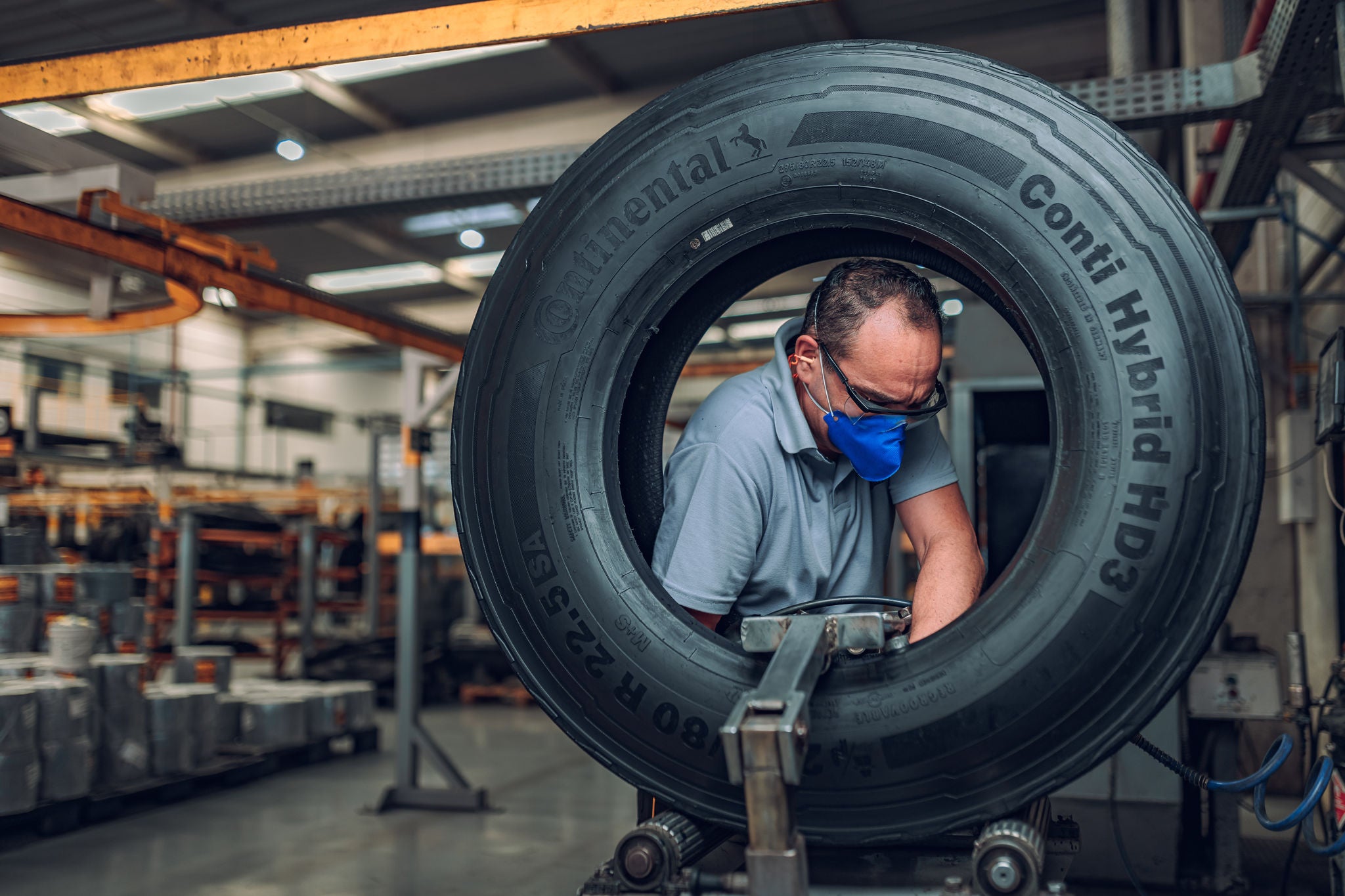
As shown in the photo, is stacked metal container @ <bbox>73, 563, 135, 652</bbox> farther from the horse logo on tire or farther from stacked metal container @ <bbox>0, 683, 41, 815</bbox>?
the horse logo on tire

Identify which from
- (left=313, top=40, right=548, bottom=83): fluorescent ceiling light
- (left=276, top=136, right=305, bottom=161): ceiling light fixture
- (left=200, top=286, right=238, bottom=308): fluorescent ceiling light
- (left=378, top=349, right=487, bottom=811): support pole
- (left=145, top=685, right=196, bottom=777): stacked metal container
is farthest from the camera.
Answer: (left=276, top=136, right=305, bottom=161): ceiling light fixture

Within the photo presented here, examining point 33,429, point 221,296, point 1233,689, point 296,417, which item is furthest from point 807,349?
point 296,417

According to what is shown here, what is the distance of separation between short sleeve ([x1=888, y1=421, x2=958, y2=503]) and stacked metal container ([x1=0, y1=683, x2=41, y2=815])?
351 centimetres

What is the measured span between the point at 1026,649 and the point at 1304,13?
6.49 ft

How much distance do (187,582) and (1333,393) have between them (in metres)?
7.27

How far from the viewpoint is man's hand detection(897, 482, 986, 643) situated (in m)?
1.42

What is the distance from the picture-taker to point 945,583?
1424mm

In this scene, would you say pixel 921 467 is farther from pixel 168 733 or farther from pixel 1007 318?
pixel 168 733

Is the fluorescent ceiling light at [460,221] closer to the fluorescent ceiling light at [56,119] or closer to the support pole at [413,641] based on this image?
the fluorescent ceiling light at [56,119]

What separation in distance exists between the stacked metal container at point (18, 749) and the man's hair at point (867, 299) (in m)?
3.57

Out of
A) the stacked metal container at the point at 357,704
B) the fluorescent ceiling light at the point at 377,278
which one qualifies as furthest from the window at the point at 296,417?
the stacked metal container at the point at 357,704

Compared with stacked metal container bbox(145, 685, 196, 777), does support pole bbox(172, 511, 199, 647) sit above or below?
above

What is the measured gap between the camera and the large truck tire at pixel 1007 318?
1073 millimetres

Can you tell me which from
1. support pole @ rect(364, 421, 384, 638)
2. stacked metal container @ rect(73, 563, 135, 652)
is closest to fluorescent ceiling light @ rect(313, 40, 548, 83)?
support pole @ rect(364, 421, 384, 638)
